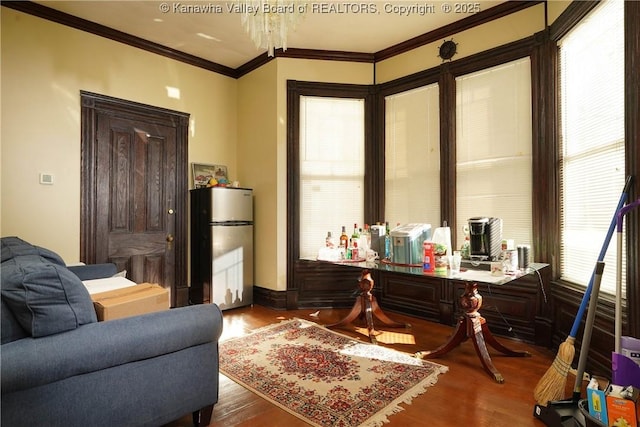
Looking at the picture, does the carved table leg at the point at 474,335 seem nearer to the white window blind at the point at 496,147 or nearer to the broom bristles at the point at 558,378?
the broom bristles at the point at 558,378

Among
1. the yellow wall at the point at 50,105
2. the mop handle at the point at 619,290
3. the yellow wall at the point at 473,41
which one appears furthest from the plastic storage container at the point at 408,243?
the yellow wall at the point at 50,105

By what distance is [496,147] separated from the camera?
3.50 meters

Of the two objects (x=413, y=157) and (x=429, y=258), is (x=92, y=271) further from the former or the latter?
(x=413, y=157)

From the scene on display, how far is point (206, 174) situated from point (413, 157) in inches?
103

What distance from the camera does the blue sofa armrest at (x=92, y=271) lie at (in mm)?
3156

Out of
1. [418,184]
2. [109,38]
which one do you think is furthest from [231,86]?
[418,184]

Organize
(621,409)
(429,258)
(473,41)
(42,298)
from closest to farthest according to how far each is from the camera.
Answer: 1. (42,298)
2. (621,409)
3. (429,258)
4. (473,41)

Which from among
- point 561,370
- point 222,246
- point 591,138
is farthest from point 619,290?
point 222,246

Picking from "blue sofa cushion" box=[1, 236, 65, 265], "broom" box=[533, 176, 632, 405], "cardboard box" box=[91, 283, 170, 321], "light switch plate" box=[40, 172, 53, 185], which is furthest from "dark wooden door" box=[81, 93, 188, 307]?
"broom" box=[533, 176, 632, 405]

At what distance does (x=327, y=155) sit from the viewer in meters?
4.43

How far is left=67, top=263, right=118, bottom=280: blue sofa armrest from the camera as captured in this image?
3.16 metres

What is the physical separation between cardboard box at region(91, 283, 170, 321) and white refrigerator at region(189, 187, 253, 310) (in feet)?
6.51

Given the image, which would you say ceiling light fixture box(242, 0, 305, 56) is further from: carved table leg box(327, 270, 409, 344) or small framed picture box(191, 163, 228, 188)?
small framed picture box(191, 163, 228, 188)

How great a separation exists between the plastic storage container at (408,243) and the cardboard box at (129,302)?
1749mm
